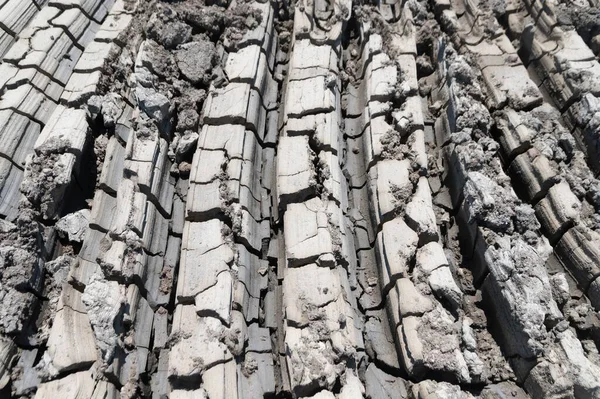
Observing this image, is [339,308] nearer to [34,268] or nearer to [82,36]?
[34,268]

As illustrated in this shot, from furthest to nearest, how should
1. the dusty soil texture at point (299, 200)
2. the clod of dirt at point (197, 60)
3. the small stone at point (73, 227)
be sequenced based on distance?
the clod of dirt at point (197, 60) < the small stone at point (73, 227) < the dusty soil texture at point (299, 200)

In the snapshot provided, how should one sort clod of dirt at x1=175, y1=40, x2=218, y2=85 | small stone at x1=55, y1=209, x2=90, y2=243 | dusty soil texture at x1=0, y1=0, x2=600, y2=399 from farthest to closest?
clod of dirt at x1=175, y1=40, x2=218, y2=85, small stone at x1=55, y1=209, x2=90, y2=243, dusty soil texture at x1=0, y1=0, x2=600, y2=399

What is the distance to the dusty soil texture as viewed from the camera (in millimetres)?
2199

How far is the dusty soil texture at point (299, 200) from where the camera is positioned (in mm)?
2199

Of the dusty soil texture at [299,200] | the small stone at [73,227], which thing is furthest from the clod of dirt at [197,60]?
the small stone at [73,227]

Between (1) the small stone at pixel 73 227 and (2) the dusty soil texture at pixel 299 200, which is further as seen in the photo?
(1) the small stone at pixel 73 227

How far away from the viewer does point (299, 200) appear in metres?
2.70

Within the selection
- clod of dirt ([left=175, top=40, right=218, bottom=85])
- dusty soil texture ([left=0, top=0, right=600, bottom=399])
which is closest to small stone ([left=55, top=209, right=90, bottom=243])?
dusty soil texture ([left=0, top=0, right=600, bottom=399])

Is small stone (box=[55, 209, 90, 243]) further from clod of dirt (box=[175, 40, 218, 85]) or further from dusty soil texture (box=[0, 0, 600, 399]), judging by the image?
clod of dirt (box=[175, 40, 218, 85])

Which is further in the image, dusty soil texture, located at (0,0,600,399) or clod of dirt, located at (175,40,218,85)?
clod of dirt, located at (175,40,218,85)

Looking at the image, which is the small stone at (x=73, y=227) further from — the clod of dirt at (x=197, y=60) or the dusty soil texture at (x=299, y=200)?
the clod of dirt at (x=197, y=60)

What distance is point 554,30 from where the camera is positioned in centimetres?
351

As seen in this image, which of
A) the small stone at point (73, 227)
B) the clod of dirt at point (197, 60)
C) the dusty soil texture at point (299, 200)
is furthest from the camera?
the clod of dirt at point (197, 60)

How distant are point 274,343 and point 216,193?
0.91 meters
